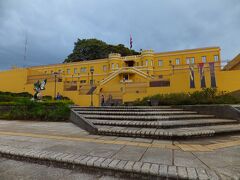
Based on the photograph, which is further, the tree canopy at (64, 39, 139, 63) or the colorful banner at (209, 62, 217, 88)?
the tree canopy at (64, 39, 139, 63)

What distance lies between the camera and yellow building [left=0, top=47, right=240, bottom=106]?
51.3 ft

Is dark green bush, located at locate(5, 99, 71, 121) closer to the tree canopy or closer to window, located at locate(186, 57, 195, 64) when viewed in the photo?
window, located at locate(186, 57, 195, 64)

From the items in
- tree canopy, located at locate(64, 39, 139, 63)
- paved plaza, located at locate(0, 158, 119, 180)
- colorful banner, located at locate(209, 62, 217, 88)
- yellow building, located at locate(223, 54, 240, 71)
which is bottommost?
paved plaza, located at locate(0, 158, 119, 180)

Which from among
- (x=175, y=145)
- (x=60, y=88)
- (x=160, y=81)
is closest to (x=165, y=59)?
(x=160, y=81)

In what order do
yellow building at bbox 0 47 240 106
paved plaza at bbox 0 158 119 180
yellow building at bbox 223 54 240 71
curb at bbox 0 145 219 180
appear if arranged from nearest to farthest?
1. curb at bbox 0 145 219 180
2. paved plaza at bbox 0 158 119 180
3. yellow building at bbox 0 47 240 106
4. yellow building at bbox 223 54 240 71

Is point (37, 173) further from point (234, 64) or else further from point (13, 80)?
point (13, 80)

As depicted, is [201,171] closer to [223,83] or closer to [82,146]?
[82,146]

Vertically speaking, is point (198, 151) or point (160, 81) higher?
point (160, 81)

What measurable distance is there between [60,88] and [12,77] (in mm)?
10874

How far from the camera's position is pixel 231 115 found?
7117 millimetres

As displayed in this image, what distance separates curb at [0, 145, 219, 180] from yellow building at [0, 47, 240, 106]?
574 inches

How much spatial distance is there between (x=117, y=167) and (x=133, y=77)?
90.4ft

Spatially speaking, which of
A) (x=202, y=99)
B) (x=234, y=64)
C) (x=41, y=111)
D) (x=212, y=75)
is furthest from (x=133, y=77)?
(x=41, y=111)

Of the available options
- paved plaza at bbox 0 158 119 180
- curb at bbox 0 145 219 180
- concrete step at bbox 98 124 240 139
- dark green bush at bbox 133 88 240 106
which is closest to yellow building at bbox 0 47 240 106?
dark green bush at bbox 133 88 240 106
